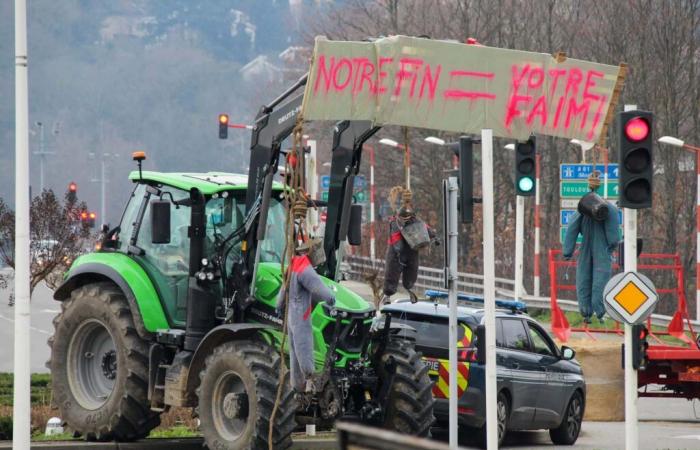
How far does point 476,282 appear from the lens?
191 feet

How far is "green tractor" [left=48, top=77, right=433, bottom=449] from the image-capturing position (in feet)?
46.9

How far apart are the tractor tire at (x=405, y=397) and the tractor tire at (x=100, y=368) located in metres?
2.35

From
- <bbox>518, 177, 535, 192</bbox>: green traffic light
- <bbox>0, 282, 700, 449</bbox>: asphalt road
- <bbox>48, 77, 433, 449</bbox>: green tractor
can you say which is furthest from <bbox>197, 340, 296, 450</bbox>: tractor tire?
<bbox>518, 177, 535, 192</bbox>: green traffic light

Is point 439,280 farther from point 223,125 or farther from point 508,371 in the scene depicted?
point 508,371

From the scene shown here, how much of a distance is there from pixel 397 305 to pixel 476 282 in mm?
39719

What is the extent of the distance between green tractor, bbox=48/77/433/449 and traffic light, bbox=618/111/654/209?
7.69ft

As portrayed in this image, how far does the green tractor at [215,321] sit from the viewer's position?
1430 centimetres

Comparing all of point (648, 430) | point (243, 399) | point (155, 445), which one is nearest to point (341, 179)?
point (243, 399)

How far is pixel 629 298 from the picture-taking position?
14516 mm

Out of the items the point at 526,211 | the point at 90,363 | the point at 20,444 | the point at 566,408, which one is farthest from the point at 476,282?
the point at 20,444

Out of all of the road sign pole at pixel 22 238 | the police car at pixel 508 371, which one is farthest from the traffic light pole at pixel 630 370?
the road sign pole at pixel 22 238

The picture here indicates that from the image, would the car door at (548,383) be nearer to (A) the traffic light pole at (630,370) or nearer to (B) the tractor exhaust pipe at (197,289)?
(A) the traffic light pole at (630,370)

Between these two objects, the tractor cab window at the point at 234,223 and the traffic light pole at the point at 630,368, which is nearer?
the traffic light pole at the point at 630,368

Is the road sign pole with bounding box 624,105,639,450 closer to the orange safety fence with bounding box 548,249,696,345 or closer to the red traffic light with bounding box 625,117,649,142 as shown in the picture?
the red traffic light with bounding box 625,117,649,142
